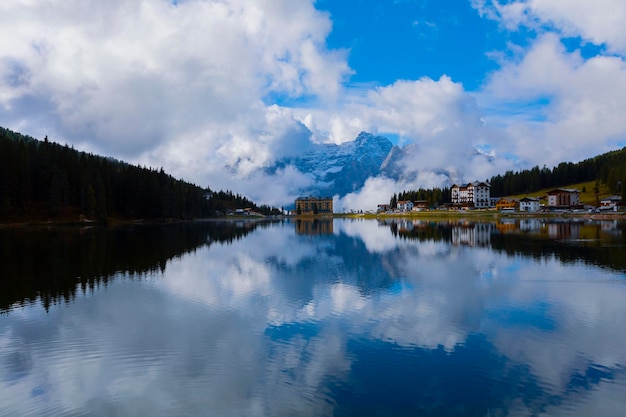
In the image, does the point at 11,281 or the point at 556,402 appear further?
the point at 11,281

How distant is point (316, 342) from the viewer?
728 inches

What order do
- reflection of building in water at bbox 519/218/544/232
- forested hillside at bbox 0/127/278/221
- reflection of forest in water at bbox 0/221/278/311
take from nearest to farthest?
1. reflection of forest in water at bbox 0/221/278/311
2. reflection of building in water at bbox 519/218/544/232
3. forested hillside at bbox 0/127/278/221

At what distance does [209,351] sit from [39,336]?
330 inches

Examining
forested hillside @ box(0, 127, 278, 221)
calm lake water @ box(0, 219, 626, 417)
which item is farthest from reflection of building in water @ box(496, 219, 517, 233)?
forested hillside @ box(0, 127, 278, 221)

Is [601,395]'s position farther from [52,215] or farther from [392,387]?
[52,215]

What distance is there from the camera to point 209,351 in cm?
1762

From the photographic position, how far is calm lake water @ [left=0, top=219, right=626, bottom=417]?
13266mm

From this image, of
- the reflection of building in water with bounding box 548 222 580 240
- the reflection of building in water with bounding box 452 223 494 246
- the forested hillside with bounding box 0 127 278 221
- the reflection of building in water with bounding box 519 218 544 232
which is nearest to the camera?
the reflection of building in water with bounding box 452 223 494 246

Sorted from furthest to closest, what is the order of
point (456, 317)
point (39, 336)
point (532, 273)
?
point (532, 273), point (456, 317), point (39, 336)

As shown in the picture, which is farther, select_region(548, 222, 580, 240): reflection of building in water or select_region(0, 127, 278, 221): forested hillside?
select_region(0, 127, 278, 221): forested hillside

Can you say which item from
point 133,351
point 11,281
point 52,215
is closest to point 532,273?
point 133,351

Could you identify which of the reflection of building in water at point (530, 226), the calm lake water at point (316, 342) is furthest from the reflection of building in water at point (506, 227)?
the calm lake water at point (316, 342)

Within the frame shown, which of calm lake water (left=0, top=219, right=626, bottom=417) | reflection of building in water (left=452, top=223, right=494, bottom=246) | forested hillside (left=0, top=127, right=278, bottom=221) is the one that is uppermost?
forested hillside (left=0, top=127, right=278, bottom=221)

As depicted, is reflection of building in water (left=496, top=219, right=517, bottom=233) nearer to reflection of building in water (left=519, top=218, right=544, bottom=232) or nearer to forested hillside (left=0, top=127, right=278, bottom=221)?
reflection of building in water (left=519, top=218, right=544, bottom=232)
